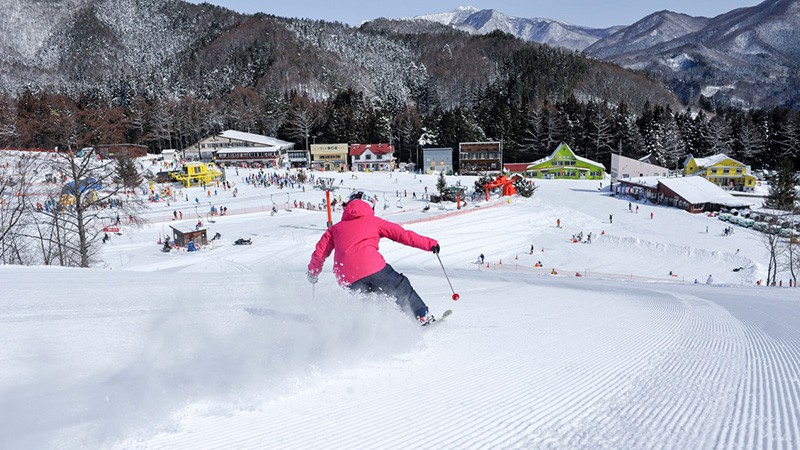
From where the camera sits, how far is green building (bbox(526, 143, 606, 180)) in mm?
58438

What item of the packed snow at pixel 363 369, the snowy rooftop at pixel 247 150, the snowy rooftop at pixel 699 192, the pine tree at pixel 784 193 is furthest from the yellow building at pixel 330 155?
the packed snow at pixel 363 369

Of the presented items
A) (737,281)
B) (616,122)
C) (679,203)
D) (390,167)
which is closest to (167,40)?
(390,167)

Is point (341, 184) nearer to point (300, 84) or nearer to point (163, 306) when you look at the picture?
point (163, 306)

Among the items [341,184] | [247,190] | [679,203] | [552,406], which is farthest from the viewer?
[341,184]

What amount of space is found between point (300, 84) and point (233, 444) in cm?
12968

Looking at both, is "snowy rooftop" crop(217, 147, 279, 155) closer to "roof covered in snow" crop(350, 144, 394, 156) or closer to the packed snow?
"roof covered in snow" crop(350, 144, 394, 156)

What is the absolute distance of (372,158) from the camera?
63.0 metres

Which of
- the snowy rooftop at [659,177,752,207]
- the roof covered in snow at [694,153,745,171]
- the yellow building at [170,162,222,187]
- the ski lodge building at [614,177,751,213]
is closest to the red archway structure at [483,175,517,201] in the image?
the ski lodge building at [614,177,751,213]

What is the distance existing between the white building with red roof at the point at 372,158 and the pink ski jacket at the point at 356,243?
58063mm

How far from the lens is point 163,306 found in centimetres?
491

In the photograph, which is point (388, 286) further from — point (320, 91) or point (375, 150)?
point (320, 91)

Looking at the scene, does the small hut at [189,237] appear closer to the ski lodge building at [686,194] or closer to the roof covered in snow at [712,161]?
the ski lodge building at [686,194]

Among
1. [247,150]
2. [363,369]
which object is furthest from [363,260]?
[247,150]

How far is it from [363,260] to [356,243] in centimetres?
20
